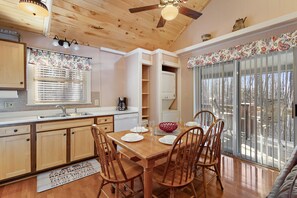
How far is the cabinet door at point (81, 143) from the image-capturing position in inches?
98.8

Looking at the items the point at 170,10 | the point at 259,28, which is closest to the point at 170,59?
the point at 259,28

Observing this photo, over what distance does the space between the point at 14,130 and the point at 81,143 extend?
0.96 m

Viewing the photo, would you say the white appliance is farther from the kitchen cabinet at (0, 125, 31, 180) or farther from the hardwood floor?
the kitchen cabinet at (0, 125, 31, 180)

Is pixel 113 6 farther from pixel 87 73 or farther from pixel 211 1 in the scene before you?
pixel 211 1

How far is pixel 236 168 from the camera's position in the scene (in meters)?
2.41

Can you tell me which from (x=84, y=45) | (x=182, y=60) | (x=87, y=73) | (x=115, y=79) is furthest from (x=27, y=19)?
(x=182, y=60)

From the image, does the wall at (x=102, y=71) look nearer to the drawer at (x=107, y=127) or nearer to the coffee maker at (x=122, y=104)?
the coffee maker at (x=122, y=104)

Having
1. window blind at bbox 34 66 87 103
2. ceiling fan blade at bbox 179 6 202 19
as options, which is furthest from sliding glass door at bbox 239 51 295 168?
window blind at bbox 34 66 87 103

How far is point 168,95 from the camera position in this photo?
360 centimetres

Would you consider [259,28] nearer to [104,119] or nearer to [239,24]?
[239,24]

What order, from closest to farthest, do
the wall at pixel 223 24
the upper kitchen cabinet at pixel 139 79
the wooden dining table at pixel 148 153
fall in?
the wooden dining table at pixel 148 153 < the wall at pixel 223 24 < the upper kitchen cabinet at pixel 139 79

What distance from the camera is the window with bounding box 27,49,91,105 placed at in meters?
2.62

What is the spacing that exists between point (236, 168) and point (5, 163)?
3.47m

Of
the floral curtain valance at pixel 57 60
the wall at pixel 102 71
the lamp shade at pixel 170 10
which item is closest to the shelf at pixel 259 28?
the lamp shade at pixel 170 10
